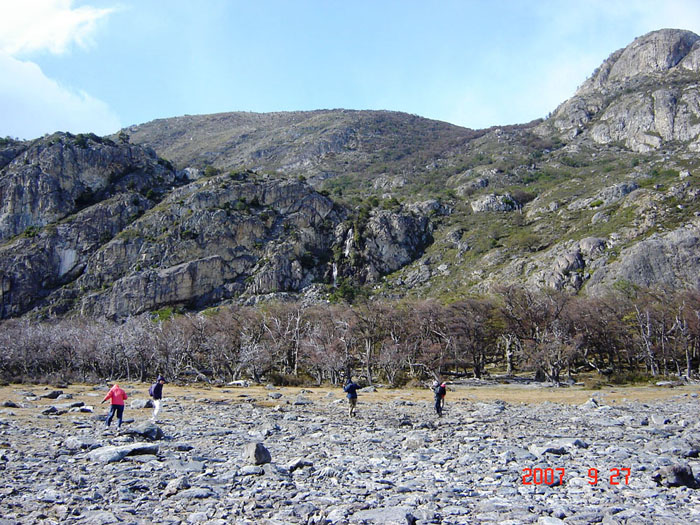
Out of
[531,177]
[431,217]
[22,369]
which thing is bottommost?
[22,369]

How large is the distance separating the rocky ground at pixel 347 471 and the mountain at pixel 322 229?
65216 millimetres

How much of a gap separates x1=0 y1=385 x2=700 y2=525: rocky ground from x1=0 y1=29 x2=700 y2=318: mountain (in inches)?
2568

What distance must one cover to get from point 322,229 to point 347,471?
10829 cm

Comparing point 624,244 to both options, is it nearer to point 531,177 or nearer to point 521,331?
point 521,331

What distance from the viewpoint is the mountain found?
83.2m

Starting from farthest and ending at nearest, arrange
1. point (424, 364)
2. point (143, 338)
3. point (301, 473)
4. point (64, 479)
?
point (143, 338) → point (424, 364) → point (301, 473) → point (64, 479)

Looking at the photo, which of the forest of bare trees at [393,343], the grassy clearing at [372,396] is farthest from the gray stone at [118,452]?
the forest of bare trees at [393,343]

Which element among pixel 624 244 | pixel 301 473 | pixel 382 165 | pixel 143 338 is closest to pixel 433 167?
pixel 382 165

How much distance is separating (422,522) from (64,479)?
24.5 ft

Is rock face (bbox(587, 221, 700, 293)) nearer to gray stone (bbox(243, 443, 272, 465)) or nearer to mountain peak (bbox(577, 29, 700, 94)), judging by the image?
gray stone (bbox(243, 443, 272, 465))

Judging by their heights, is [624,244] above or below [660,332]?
above

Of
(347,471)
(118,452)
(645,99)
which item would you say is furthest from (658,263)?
(645,99)

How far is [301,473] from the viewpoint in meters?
10.5
